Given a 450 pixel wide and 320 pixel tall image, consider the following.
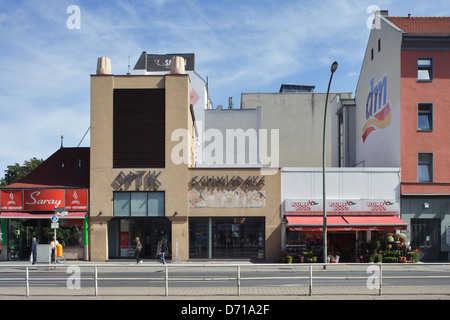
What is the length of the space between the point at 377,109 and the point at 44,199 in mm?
23591

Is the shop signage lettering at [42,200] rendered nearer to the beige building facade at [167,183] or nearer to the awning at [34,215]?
the awning at [34,215]

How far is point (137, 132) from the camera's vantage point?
28.7 meters

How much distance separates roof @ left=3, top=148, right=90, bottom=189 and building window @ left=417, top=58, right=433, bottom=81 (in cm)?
2229

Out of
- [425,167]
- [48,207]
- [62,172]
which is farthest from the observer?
[62,172]

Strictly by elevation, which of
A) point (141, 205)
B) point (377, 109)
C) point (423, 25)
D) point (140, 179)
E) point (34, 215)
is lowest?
point (34, 215)

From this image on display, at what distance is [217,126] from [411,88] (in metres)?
24.9

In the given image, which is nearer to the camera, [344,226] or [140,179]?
Result: [344,226]

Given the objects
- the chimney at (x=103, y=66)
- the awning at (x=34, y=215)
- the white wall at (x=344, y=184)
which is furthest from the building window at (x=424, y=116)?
the awning at (x=34, y=215)

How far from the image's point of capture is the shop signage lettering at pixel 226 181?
→ 28.6 meters

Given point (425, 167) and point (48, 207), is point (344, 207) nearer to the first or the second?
point (425, 167)

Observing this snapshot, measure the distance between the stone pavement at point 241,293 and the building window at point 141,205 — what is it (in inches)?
540

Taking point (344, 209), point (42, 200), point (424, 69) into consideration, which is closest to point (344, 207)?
point (344, 209)
